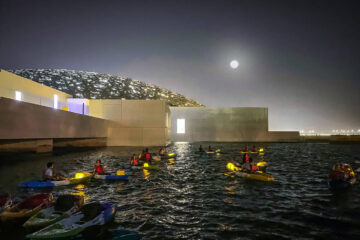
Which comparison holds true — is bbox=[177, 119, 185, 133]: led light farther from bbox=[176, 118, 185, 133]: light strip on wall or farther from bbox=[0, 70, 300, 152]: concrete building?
bbox=[0, 70, 300, 152]: concrete building

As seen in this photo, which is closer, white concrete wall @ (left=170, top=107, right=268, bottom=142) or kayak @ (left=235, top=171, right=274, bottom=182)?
kayak @ (left=235, top=171, right=274, bottom=182)

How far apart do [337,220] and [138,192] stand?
8294 mm

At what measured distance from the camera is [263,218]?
29.8 feet

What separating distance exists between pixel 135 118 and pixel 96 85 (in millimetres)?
127053

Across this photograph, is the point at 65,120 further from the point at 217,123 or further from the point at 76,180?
the point at 217,123

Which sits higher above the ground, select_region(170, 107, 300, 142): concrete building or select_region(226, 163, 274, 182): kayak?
select_region(170, 107, 300, 142): concrete building

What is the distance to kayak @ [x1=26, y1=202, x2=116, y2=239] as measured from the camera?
274 inches

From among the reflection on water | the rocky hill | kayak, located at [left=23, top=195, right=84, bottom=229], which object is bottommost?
the reflection on water

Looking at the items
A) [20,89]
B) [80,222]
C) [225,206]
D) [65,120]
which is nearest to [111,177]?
[225,206]

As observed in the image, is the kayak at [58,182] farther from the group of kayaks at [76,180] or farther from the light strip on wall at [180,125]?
the light strip on wall at [180,125]

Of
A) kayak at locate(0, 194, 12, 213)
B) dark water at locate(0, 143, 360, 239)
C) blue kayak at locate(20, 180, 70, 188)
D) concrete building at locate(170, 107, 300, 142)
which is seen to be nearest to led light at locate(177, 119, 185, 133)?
concrete building at locate(170, 107, 300, 142)

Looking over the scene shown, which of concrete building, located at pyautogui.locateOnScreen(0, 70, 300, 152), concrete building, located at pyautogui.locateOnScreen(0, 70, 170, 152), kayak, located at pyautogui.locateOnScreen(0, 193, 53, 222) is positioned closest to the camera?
kayak, located at pyautogui.locateOnScreen(0, 193, 53, 222)

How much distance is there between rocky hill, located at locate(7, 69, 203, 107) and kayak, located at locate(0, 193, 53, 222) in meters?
145

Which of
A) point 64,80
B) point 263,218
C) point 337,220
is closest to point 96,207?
point 263,218
